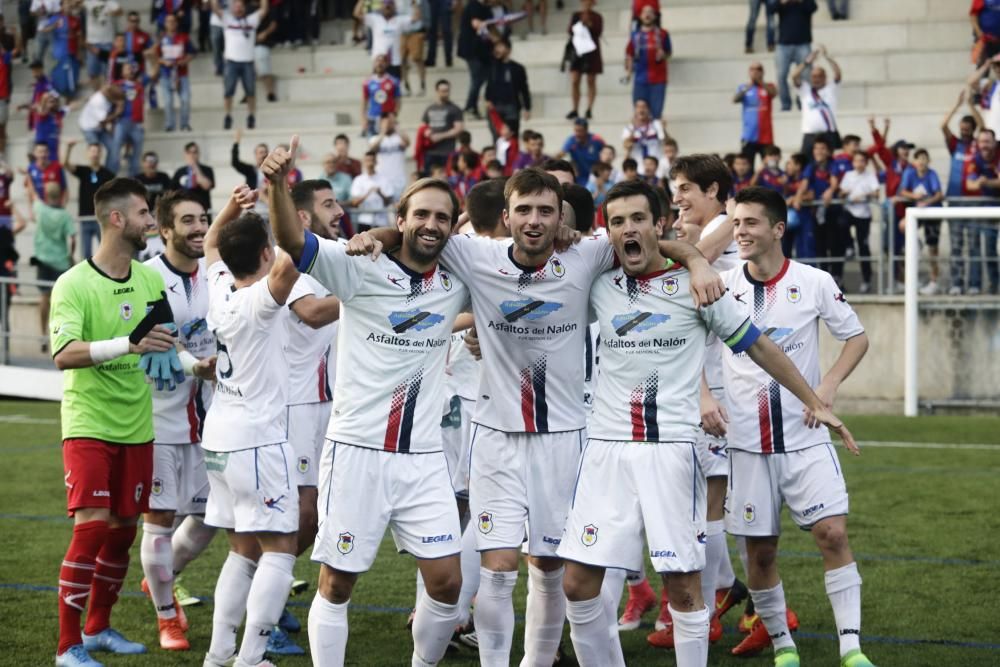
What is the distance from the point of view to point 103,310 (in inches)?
285

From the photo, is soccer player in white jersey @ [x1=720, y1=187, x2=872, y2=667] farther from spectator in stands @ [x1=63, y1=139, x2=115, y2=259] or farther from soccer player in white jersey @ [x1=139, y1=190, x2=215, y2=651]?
spectator in stands @ [x1=63, y1=139, x2=115, y2=259]

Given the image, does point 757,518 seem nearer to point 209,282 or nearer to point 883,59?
point 209,282

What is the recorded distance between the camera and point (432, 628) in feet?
20.2

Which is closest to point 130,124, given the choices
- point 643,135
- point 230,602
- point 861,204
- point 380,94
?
point 380,94

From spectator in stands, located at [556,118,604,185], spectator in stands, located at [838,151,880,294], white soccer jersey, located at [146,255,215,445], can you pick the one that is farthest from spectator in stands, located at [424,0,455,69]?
white soccer jersey, located at [146,255,215,445]

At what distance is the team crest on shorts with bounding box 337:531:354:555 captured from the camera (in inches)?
239

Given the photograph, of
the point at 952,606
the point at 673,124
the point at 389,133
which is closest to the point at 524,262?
the point at 952,606

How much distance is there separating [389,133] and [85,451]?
47.9 feet

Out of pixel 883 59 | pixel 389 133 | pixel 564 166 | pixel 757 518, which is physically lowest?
pixel 757 518

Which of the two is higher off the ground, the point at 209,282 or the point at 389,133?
the point at 389,133

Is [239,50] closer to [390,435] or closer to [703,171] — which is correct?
[703,171]

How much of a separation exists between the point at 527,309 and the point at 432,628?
1447 millimetres

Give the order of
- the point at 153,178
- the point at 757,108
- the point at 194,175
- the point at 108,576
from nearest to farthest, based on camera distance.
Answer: the point at 108,576, the point at 153,178, the point at 757,108, the point at 194,175

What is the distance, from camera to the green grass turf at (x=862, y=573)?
24.6 ft
